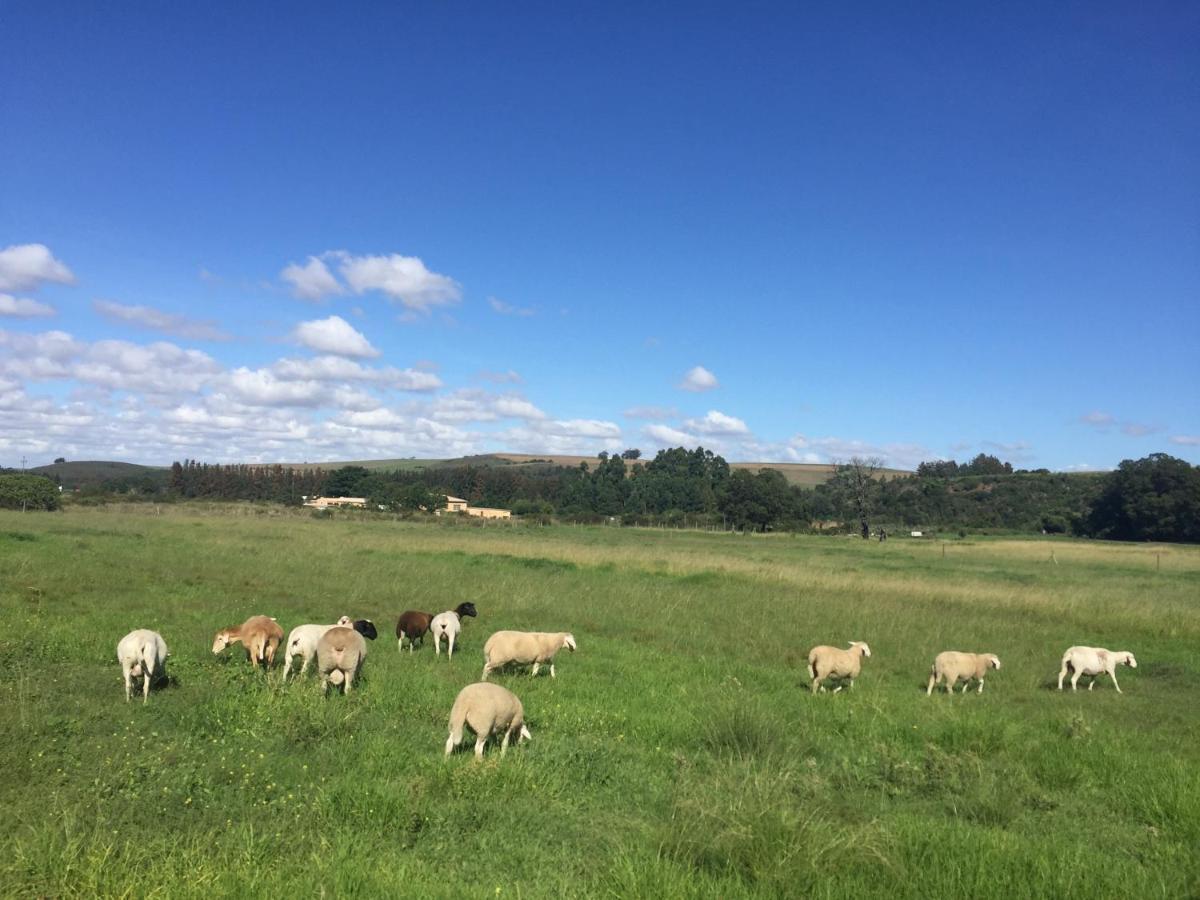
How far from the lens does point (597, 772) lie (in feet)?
25.3

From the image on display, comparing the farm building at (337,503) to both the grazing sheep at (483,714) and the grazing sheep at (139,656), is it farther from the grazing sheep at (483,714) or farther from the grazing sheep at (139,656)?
the grazing sheep at (483,714)

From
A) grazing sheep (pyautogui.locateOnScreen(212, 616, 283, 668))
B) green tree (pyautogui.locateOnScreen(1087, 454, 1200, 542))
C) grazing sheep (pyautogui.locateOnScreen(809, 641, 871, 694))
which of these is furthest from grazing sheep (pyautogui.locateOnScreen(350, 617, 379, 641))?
green tree (pyautogui.locateOnScreen(1087, 454, 1200, 542))

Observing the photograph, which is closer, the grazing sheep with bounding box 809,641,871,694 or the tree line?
the grazing sheep with bounding box 809,641,871,694

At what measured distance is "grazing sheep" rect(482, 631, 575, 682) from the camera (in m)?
12.2

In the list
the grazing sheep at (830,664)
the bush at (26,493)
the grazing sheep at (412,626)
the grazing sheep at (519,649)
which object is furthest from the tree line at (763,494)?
the grazing sheep at (830,664)

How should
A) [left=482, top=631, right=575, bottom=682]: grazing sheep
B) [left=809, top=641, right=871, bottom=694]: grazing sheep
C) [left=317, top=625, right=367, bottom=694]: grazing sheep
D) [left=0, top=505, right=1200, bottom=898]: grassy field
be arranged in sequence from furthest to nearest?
1. [left=809, top=641, right=871, bottom=694]: grazing sheep
2. [left=482, top=631, right=575, bottom=682]: grazing sheep
3. [left=317, top=625, right=367, bottom=694]: grazing sheep
4. [left=0, top=505, right=1200, bottom=898]: grassy field

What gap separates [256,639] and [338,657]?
288 cm

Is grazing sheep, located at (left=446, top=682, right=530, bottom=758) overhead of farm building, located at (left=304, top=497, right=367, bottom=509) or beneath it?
overhead

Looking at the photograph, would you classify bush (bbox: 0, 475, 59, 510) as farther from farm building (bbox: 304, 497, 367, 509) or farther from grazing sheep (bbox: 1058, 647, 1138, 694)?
grazing sheep (bbox: 1058, 647, 1138, 694)

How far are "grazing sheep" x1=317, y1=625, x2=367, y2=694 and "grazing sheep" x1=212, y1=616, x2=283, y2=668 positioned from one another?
2.45 meters

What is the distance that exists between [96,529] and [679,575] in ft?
94.9

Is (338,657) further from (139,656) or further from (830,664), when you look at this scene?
(830,664)

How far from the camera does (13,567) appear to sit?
2100 centimetres

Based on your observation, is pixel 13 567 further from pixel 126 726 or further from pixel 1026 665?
pixel 1026 665
